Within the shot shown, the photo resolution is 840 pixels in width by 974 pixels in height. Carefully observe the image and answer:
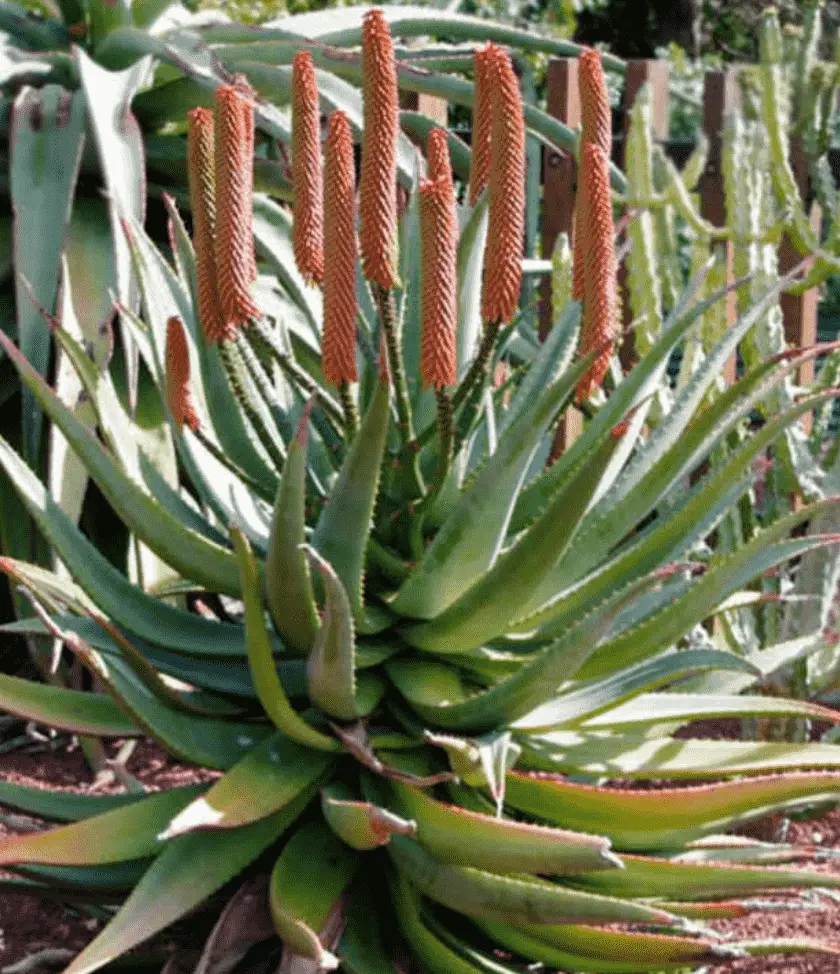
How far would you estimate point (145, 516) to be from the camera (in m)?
2.62

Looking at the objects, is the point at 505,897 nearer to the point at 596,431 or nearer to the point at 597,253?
the point at 596,431

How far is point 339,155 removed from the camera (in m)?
2.36

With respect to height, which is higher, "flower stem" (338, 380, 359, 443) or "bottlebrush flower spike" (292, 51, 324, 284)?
"bottlebrush flower spike" (292, 51, 324, 284)

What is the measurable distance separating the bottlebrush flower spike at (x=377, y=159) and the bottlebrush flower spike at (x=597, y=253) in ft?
0.89

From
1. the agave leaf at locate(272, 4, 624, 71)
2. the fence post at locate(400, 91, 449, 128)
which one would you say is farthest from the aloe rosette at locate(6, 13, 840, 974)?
the fence post at locate(400, 91, 449, 128)

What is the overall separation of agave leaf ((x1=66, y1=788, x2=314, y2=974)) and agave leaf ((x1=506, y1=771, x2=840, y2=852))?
332 mm

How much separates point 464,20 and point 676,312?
6.08 ft

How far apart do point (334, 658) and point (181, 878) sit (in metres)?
0.37

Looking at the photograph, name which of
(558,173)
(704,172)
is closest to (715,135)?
(704,172)

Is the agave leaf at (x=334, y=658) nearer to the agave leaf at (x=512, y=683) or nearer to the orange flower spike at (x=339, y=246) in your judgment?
the agave leaf at (x=512, y=683)

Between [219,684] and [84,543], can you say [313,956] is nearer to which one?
[219,684]

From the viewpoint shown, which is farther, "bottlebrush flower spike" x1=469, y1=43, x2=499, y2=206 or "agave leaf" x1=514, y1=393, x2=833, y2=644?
"agave leaf" x1=514, y1=393, x2=833, y2=644

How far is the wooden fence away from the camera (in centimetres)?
486

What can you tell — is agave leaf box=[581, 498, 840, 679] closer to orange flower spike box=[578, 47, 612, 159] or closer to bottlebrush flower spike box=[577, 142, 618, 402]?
bottlebrush flower spike box=[577, 142, 618, 402]
